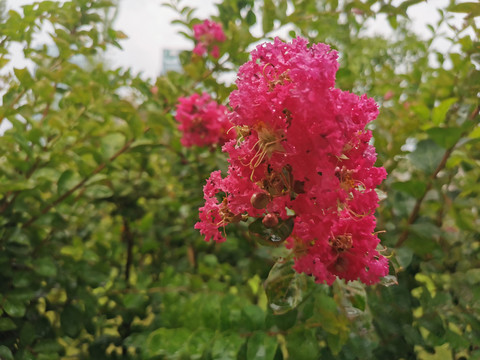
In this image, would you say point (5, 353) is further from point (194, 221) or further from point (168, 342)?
point (194, 221)

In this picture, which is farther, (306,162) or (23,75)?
(23,75)

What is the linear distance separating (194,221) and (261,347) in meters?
0.43

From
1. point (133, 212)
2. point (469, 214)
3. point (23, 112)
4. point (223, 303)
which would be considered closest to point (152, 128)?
point (23, 112)

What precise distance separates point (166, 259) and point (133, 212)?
0.84 feet

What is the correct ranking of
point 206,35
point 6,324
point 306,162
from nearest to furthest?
1. point 306,162
2. point 6,324
3. point 206,35

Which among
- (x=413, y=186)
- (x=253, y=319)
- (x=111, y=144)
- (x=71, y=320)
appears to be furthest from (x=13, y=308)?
(x=413, y=186)

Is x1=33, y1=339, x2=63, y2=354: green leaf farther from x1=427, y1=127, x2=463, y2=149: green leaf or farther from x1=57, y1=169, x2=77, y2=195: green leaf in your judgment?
x1=427, y1=127, x2=463, y2=149: green leaf

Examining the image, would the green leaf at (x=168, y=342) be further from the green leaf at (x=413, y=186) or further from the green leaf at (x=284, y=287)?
the green leaf at (x=413, y=186)

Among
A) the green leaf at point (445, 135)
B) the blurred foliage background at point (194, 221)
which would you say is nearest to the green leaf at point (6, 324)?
the blurred foliage background at point (194, 221)

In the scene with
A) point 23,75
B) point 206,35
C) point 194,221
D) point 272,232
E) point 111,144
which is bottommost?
point 272,232

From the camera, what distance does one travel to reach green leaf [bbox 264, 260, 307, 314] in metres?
0.51

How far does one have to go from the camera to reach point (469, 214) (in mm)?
1023

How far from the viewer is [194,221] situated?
1005 mm

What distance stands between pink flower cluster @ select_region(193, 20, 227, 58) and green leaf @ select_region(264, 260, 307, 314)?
2.55 ft
